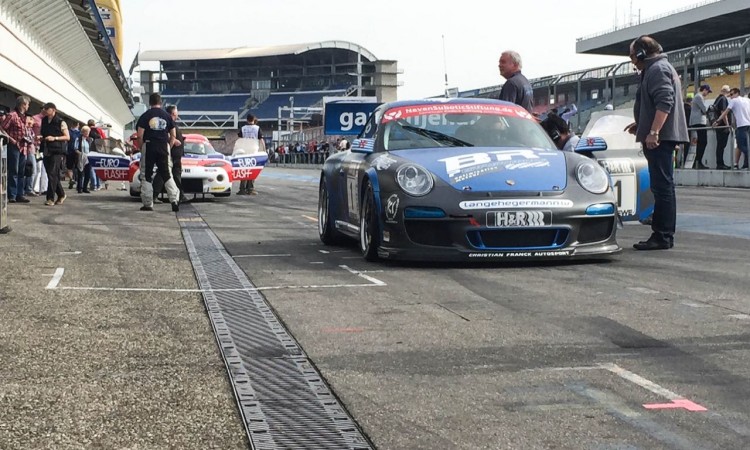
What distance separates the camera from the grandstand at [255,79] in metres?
127

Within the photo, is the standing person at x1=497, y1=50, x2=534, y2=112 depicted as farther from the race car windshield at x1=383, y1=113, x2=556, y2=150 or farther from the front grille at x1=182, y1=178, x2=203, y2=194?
the front grille at x1=182, y1=178, x2=203, y2=194

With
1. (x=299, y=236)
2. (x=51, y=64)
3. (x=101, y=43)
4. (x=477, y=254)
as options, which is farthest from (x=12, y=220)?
(x=101, y=43)

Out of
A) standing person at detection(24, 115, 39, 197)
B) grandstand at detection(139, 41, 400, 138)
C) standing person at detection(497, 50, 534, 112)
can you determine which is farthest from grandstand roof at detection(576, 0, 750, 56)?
grandstand at detection(139, 41, 400, 138)

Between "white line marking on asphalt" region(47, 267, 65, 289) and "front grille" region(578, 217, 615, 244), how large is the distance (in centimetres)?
347

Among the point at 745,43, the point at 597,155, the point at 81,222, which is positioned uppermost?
the point at 745,43

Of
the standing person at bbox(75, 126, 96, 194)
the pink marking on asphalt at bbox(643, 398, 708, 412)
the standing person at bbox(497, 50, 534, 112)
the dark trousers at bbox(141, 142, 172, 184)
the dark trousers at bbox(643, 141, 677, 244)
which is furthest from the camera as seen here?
the standing person at bbox(75, 126, 96, 194)

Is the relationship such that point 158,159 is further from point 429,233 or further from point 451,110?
point 429,233

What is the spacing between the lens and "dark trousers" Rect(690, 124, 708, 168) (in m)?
21.6

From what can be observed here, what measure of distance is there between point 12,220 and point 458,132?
678cm

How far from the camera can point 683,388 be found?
3869mm

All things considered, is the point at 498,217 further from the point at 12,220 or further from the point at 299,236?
the point at 12,220

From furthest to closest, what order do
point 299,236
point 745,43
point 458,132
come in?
point 745,43 → point 299,236 → point 458,132

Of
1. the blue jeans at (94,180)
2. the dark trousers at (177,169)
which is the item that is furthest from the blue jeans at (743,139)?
the blue jeans at (94,180)

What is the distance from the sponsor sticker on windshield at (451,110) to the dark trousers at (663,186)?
1066 mm
